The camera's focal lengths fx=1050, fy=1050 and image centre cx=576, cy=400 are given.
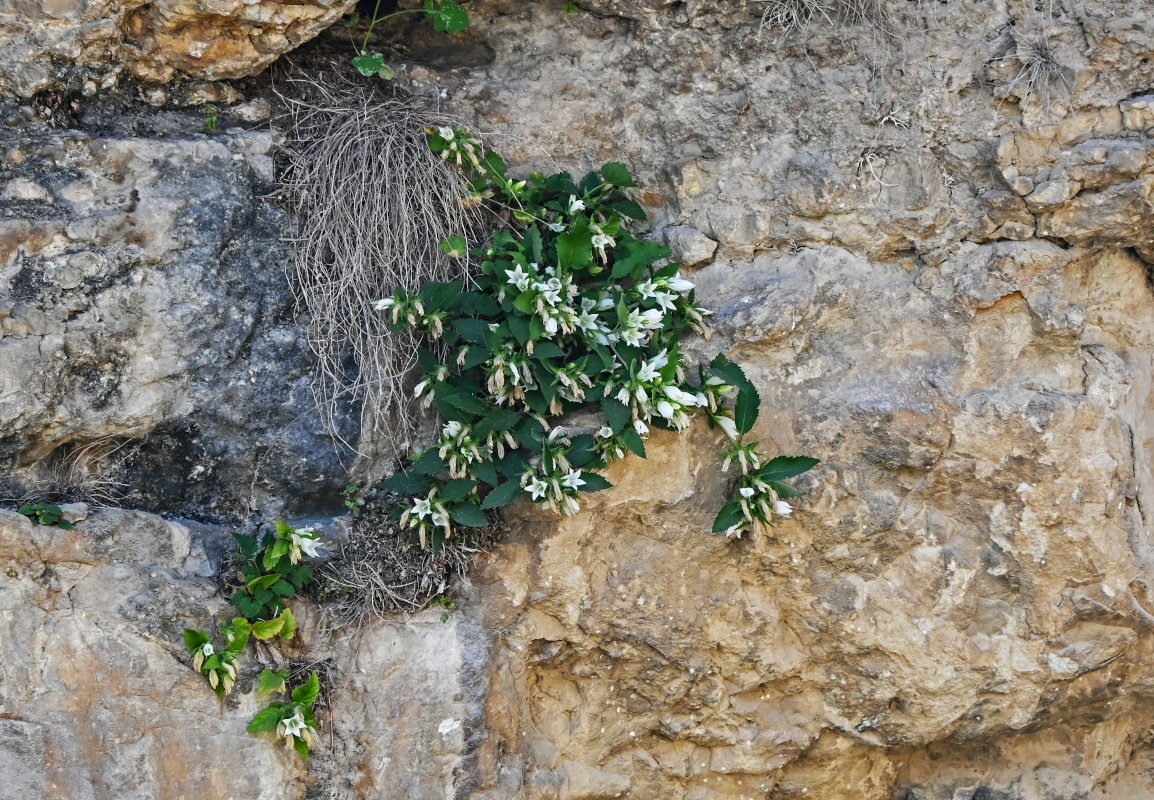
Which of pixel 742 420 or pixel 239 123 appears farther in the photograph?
pixel 239 123

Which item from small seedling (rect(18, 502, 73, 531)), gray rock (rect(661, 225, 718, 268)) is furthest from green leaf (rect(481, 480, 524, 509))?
small seedling (rect(18, 502, 73, 531))

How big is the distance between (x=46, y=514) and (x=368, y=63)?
1.67 metres

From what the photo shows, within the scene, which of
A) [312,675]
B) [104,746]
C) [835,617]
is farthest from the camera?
[835,617]

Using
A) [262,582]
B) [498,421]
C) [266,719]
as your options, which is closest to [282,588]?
[262,582]

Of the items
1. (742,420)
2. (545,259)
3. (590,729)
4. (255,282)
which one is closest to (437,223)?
(545,259)

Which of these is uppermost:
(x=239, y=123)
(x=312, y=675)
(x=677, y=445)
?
(x=239, y=123)

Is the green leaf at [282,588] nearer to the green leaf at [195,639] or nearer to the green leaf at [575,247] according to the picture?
the green leaf at [195,639]

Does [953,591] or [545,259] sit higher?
[545,259]

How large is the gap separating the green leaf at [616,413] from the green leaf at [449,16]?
133 centimetres

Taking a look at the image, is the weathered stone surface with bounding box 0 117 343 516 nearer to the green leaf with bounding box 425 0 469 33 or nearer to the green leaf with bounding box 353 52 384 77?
the green leaf with bounding box 353 52 384 77

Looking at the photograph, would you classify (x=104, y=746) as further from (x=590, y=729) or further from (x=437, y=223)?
(x=437, y=223)

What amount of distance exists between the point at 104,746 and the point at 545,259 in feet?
6.15

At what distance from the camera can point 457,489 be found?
123 inches

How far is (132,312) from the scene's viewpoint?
3.05 m
